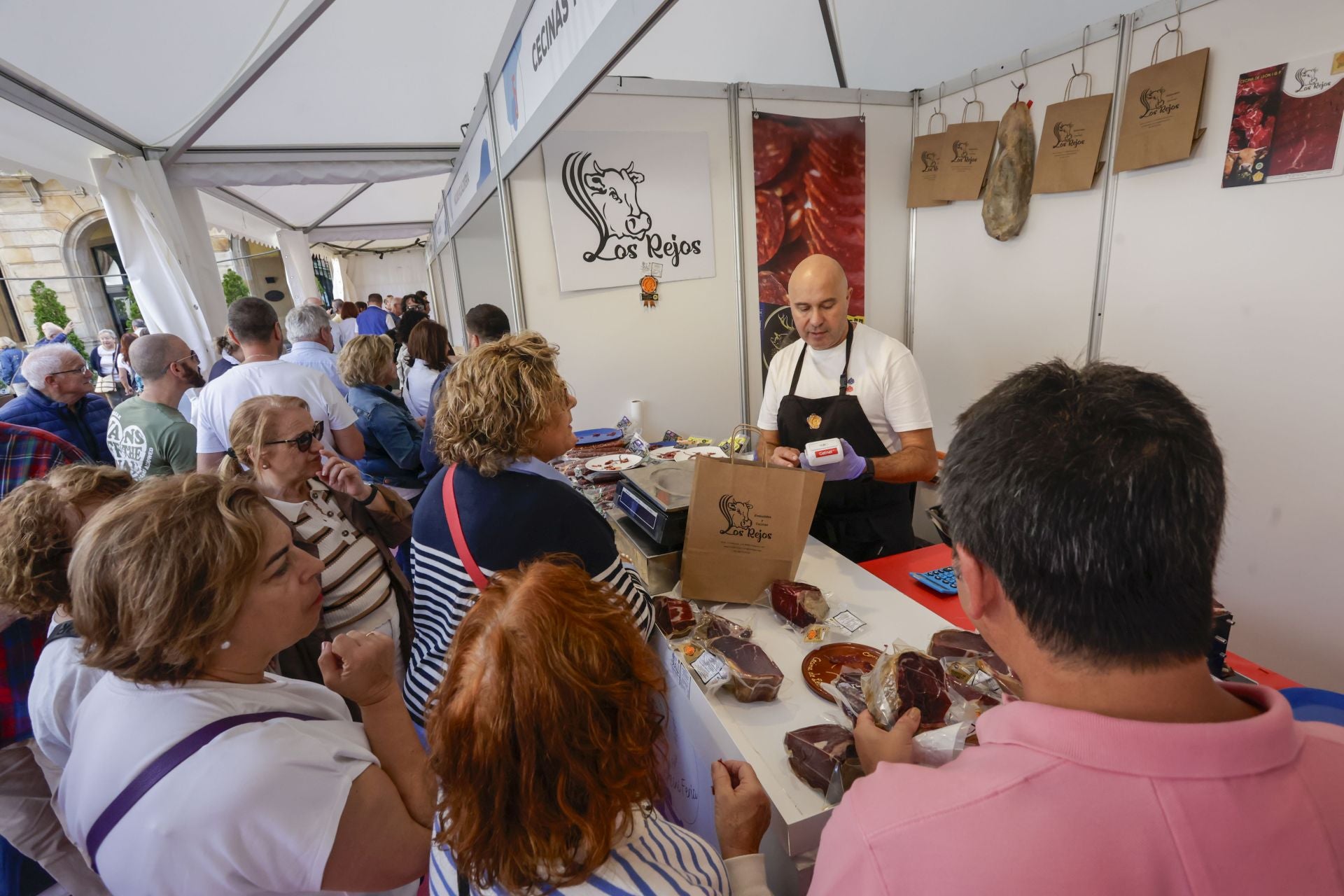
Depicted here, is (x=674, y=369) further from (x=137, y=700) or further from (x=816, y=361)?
(x=137, y=700)

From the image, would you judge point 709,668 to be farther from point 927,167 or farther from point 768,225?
point 927,167

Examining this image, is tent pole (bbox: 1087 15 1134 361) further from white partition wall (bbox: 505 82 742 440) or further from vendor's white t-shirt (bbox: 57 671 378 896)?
vendor's white t-shirt (bbox: 57 671 378 896)

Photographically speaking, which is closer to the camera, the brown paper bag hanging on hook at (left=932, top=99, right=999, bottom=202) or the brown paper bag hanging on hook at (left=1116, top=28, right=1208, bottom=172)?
the brown paper bag hanging on hook at (left=1116, top=28, right=1208, bottom=172)

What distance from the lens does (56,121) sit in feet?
9.19

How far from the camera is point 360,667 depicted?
1226 millimetres

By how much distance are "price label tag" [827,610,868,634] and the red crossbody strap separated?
34.9 inches

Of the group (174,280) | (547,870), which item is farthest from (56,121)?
(547,870)

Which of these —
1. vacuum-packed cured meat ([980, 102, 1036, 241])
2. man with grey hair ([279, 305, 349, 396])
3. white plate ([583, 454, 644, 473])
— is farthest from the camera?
man with grey hair ([279, 305, 349, 396])

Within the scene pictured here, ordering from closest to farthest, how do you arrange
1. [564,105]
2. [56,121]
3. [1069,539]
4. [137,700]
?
[1069,539] < [137,700] < [564,105] < [56,121]

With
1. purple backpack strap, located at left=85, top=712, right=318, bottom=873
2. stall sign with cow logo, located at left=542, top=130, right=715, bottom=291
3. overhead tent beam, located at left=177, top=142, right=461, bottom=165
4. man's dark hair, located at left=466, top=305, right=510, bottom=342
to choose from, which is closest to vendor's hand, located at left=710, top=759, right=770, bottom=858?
purple backpack strap, located at left=85, top=712, right=318, bottom=873

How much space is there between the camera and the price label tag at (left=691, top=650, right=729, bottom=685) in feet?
4.20

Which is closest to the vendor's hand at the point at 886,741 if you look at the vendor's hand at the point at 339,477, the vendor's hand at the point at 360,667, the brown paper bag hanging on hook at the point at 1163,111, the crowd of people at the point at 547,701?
the crowd of people at the point at 547,701

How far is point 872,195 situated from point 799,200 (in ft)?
1.96

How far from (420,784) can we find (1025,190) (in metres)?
3.96
